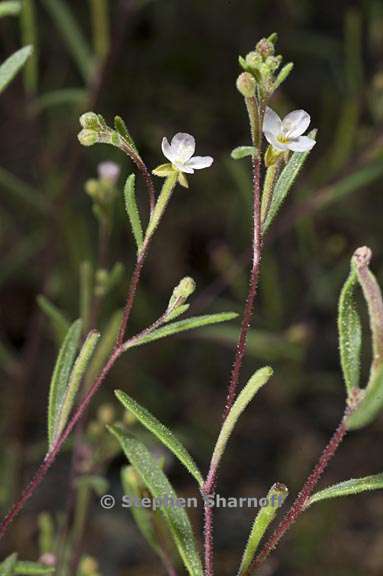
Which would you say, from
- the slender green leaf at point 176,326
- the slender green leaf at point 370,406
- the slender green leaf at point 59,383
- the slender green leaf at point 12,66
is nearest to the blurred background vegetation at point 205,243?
the slender green leaf at point 12,66

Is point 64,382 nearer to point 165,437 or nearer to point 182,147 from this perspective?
point 165,437

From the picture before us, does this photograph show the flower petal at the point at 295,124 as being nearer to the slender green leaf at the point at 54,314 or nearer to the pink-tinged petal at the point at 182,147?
the pink-tinged petal at the point at 182,147

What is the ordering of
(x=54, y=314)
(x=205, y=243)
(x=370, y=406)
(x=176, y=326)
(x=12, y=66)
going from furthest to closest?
(x=205, y=243) < (x=54, y=314) < (x=12, y=66) < (x=176, y=326) < (x=370, y=406)

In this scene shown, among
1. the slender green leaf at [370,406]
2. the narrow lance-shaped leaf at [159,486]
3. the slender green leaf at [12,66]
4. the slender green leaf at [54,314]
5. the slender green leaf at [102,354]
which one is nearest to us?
the slender green leaf at [370,406]

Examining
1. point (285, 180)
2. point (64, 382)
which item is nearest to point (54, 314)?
point (64, 382)

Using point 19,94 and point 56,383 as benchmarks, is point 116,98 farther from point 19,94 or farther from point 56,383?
point 56,383

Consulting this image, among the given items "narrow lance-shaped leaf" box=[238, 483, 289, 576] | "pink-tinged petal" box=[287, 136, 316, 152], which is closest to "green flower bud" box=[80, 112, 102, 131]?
"pink-tinged petal" box=[287, 136, 316, 152]

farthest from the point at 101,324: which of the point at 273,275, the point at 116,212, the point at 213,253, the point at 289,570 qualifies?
the point at 289,570
